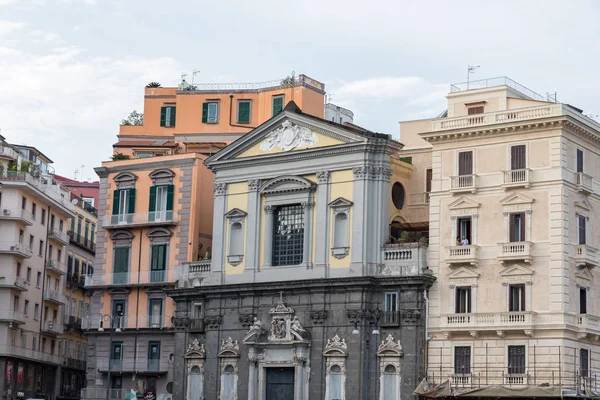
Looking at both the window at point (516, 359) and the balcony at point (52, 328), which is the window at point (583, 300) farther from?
the balcony at point (52, 328)

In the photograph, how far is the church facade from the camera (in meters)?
61.4

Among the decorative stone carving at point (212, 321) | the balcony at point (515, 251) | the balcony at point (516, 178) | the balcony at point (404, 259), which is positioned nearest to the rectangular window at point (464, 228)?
the balcony at point (404, 259)

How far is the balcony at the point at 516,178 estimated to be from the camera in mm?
58531

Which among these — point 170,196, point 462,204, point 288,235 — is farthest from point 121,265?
point 462,204

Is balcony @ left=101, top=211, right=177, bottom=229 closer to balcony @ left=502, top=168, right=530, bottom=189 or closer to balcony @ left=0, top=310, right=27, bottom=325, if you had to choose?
balcony @ left=0, top=310, right=27, bottom=325

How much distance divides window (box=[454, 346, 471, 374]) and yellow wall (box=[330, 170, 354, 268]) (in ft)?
25.7

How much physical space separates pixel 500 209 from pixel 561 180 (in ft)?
11.7

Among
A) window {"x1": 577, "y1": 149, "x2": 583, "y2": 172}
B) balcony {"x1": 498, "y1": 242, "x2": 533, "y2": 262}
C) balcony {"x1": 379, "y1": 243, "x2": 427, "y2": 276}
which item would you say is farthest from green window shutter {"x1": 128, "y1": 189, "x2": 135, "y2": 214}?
window {"x1": 577, "y1": 149, "x2": 583, "y2": 172}

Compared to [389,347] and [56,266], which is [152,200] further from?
[389,347]

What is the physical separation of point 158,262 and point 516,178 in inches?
990

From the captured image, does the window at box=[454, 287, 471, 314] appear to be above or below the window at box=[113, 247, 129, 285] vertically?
below

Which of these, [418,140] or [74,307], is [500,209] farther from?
[74,307]

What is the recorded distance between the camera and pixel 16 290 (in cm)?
8225

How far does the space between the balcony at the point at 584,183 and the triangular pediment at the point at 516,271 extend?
5022mm
